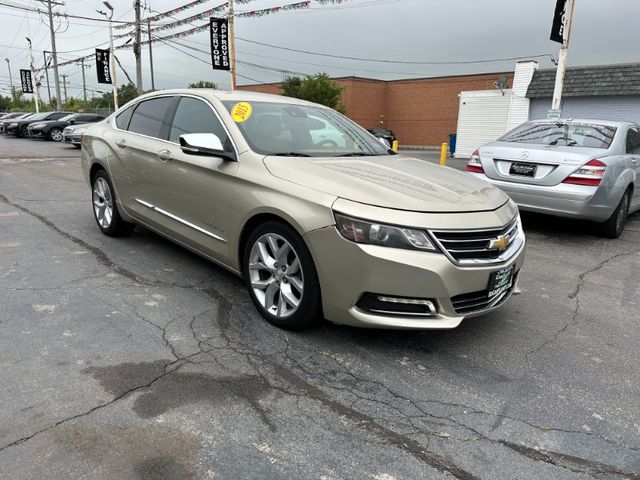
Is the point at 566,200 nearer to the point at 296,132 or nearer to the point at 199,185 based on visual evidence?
the point at 296,132

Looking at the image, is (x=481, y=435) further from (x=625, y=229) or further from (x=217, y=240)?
(x=625, y=229)

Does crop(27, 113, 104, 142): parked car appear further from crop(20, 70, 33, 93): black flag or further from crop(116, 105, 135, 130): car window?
crop(20, 70, 33, 93): black flag

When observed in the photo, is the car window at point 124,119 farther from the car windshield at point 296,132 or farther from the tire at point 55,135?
the tire at point 55,135

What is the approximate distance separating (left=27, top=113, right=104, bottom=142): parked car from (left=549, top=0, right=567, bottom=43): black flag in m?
20.0

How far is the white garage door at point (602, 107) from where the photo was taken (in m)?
19.6

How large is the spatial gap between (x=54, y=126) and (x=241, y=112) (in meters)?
24.2

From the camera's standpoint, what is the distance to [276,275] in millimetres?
3357

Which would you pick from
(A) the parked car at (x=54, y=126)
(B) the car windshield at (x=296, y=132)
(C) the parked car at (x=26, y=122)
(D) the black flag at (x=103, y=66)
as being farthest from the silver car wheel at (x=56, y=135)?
(B) the car windshield at (x=296, y=132)

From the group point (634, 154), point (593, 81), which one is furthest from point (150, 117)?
point (593, 81)

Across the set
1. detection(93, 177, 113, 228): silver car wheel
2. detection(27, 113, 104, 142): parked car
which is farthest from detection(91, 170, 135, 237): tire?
detection(27, 113, 104, 142): parked car

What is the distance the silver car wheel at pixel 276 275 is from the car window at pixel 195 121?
87 centimetres

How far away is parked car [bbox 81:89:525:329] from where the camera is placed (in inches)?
112

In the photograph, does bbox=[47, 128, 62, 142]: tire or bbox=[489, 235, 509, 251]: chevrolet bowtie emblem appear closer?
bbox=[489, 235, 509, 251]: chevrolet bowtie emblem

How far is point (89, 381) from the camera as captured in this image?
8.95 ft
